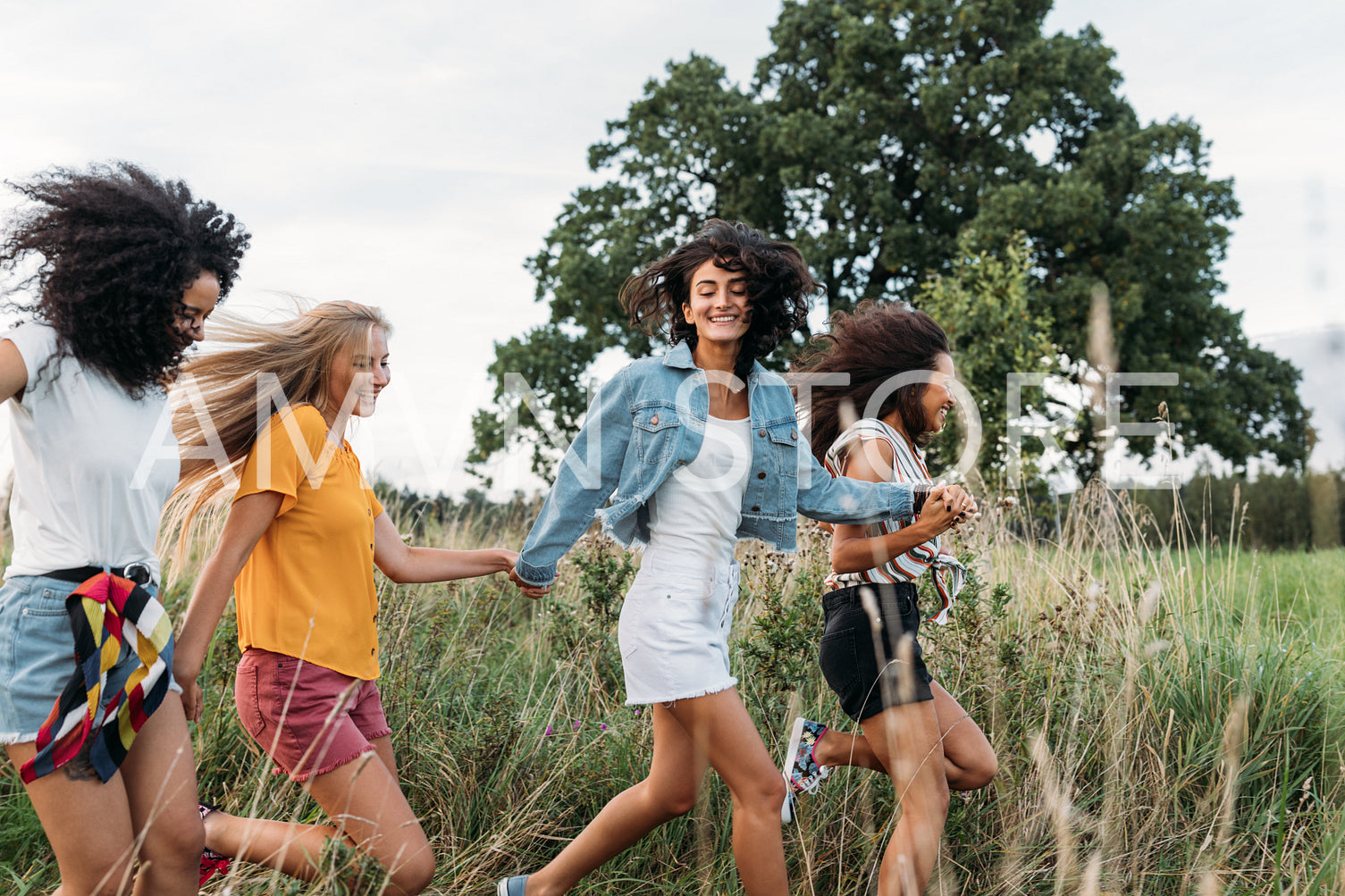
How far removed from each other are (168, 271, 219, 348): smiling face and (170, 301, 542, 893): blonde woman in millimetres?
309

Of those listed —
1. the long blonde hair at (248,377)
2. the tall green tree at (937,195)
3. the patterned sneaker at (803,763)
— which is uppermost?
the tall green tree at (937,195)

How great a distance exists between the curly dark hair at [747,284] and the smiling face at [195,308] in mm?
1186

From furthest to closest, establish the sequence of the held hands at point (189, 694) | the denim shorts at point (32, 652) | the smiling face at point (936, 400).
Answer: the smiling face at point (936, 400)
the held hands at point (189, 694)
the denim shorts at point (32, 652)

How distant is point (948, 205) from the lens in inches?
643

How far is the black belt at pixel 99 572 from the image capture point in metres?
1.92

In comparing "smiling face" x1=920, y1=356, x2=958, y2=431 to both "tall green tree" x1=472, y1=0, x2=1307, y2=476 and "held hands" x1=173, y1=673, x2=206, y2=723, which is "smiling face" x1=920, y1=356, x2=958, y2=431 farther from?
"tall green tree" x1=472, y1=0, x2=1307, y2=476

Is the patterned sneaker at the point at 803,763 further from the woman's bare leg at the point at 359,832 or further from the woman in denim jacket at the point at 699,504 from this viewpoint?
the woman's bare leg at the point at 359,832

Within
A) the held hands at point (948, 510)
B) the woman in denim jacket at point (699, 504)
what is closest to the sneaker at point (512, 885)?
the woman in denim jacket at point (699, 504)

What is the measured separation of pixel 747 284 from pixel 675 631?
102 centimetres

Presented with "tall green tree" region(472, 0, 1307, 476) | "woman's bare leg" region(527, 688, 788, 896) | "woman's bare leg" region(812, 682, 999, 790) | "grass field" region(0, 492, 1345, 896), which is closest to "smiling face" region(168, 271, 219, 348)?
"grass field" region(0, 492, 1345, 896)

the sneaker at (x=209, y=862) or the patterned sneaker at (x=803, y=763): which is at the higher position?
the patterned sneaker at (x=803, y=763)

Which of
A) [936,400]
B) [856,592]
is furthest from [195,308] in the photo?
[936,400]

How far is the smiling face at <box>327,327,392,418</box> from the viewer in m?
2.69

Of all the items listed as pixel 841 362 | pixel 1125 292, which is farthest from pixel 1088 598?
pixel 1125 292
